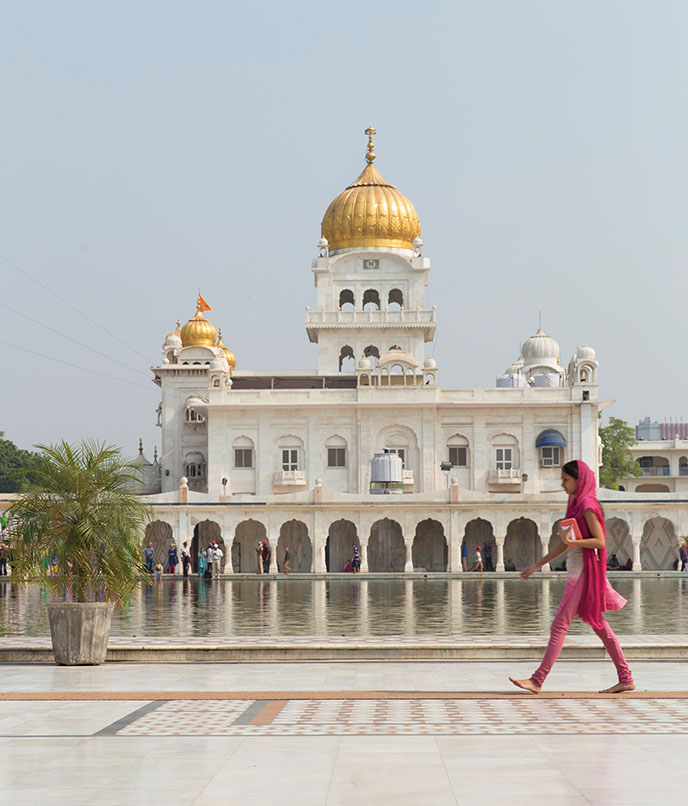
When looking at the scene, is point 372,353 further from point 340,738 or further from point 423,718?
point 340,738

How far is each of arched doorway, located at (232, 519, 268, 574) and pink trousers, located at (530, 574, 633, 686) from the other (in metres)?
37.1

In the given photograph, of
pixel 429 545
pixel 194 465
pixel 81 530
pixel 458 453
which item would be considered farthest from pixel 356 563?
pixel 81 530

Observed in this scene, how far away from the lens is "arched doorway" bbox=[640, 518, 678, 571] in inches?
1764

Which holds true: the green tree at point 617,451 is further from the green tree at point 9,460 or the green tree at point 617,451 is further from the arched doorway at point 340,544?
the green tree at point 9,460

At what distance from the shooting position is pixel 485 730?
7.59m

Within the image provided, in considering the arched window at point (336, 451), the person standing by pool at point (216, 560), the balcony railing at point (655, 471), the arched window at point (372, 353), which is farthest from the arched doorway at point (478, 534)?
the balcony railing at point (655, 471)

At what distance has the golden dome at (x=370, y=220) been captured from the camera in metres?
56.0

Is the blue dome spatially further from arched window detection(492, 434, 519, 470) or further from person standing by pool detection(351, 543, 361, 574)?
person standing by pool detection(351, 543, 361, 574)

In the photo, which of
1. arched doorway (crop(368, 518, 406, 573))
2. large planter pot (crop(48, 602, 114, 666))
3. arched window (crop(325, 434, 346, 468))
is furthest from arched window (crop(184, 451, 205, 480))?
large planter pot (crop(48, 602, 114, 666))

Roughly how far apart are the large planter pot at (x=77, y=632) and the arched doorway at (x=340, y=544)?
3416cm

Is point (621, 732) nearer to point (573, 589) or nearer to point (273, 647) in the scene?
point (573, 589)

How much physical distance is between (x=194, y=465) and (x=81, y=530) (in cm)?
4116

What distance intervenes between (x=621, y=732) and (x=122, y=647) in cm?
667

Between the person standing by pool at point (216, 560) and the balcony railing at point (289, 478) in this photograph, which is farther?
the balcony railing at point (289, 478)
